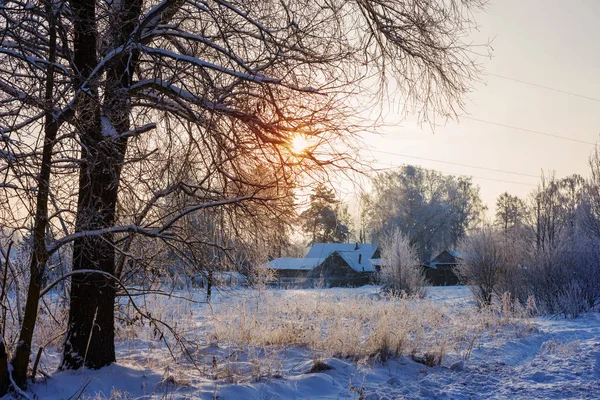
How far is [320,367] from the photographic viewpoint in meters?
6.08

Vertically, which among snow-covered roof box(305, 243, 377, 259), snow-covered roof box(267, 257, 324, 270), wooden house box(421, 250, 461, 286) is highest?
snow-covered roof box(305, 243, 377, 259)

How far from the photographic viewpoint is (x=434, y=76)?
22.0 ft

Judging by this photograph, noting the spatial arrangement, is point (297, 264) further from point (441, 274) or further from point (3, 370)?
point (3, 370)

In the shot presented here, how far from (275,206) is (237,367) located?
2.06 meters

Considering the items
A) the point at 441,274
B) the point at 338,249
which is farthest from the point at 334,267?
the point at 441,274

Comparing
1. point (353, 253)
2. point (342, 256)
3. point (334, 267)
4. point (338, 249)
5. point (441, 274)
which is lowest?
point (441, 274)

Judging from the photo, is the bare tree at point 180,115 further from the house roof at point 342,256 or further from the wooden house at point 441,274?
the wooden house at point 441,274

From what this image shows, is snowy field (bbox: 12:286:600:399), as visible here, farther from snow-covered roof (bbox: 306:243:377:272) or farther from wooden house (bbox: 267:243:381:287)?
snow-covered roof (bbox: 306:243:377:272)

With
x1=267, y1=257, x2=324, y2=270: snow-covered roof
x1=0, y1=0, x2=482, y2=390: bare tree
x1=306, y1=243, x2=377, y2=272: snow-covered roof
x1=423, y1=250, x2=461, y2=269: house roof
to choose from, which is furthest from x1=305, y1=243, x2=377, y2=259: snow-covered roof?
x1=0, y1=0, x2=482, y2=390: bare tree

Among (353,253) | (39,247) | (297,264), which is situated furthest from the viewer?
(353,253)

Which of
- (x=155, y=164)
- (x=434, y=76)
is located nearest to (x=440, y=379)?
(x=434, y=76)

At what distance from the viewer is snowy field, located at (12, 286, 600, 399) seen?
16.3ft

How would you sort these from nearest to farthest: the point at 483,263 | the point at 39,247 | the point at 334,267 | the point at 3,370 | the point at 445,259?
the point at 39,247, the point at 3,370, the point at 483,263, the point at 334,267, the point at 445,259

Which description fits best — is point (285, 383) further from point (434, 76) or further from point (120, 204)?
point (434, 76)
